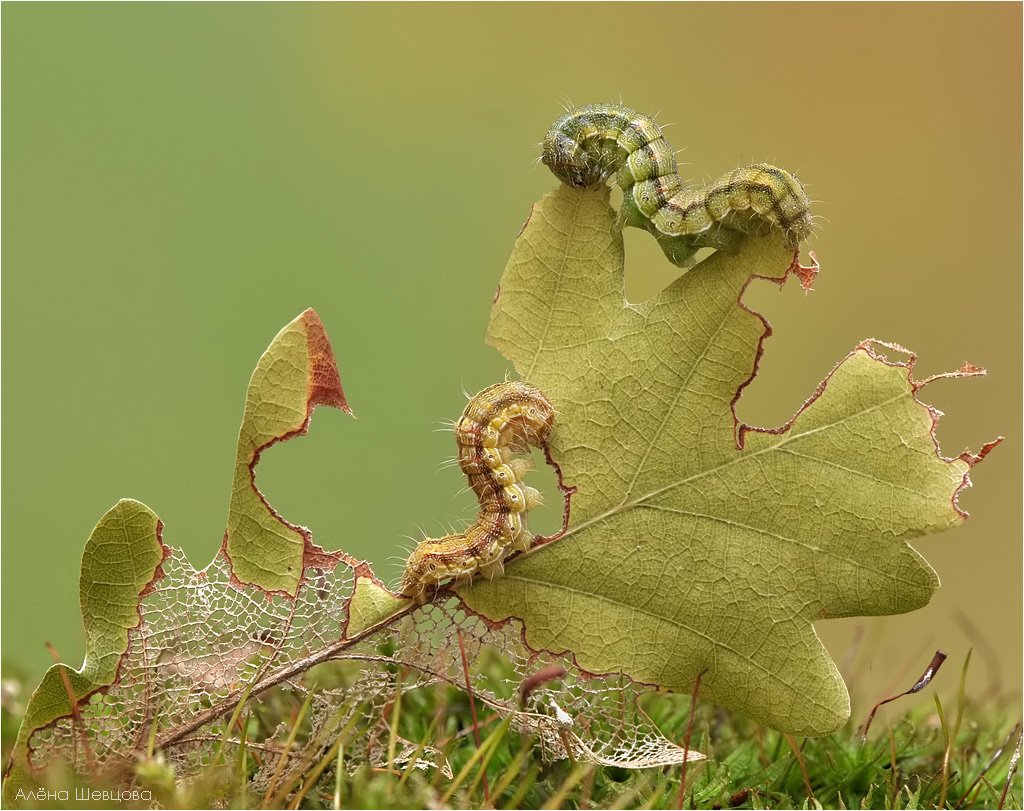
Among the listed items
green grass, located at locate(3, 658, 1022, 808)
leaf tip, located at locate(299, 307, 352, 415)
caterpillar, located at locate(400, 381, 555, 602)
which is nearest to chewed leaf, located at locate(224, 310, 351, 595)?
leaf tip, located at locate(299, 307, 352, 415)

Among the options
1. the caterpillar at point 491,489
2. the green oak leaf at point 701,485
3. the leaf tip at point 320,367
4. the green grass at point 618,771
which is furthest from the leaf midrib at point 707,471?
the leaf tip at point 320,367

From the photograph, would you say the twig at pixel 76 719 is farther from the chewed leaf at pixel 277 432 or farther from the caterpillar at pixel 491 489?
the caterpillar at pixel 491 489

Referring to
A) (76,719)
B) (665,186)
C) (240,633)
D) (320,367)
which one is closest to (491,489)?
(320,367)

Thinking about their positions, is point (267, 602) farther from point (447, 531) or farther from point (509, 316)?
point (509, 316)

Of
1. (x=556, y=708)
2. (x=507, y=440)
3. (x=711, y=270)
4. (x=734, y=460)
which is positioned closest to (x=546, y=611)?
(x=556, y=708)

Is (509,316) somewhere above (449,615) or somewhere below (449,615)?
above

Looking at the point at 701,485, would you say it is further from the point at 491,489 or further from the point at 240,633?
the point at 240,633

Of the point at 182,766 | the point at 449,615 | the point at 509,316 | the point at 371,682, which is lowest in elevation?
the point at 182,766
